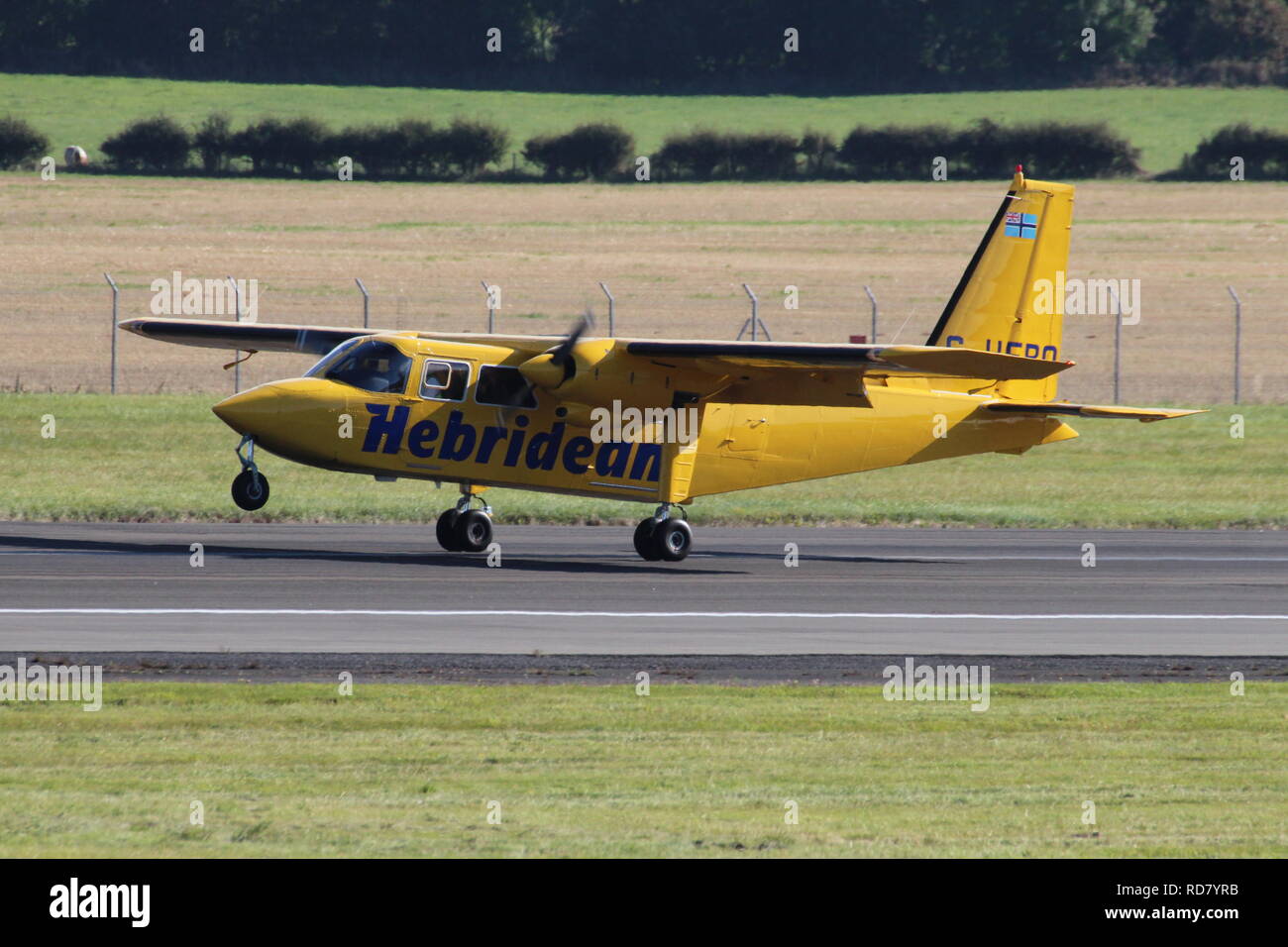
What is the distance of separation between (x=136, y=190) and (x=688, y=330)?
33.7 m

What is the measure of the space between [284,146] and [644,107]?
23.0 m

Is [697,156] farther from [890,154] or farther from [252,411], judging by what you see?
[252,411]

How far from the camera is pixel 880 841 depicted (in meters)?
9.87

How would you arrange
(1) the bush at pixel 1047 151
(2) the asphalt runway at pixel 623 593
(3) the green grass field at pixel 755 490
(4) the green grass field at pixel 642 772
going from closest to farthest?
1. (4) the green grass field at pixel 642 772
2. (2) the asphalt runway at pixel 623 593
3. (3) the green grass field at pixel 755 490
4. (1) the bush at pixel 1047 151

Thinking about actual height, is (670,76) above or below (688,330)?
above

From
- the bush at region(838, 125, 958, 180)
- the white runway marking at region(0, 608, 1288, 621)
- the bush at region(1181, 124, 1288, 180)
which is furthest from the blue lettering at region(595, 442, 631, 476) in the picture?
the bush at region(1181, 124, 1288, 180)

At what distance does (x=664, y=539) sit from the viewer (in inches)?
931

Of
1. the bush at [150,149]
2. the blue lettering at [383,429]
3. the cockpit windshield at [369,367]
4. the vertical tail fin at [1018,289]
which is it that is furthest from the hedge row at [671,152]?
the blue lettering at [383,429]

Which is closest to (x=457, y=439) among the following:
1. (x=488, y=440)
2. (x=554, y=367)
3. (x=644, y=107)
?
(x=488, y=440)

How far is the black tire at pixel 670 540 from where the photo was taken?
23641mm

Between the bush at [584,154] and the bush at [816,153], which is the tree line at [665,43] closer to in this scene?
the bush at [816,153]

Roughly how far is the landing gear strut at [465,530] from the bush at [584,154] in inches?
2461
